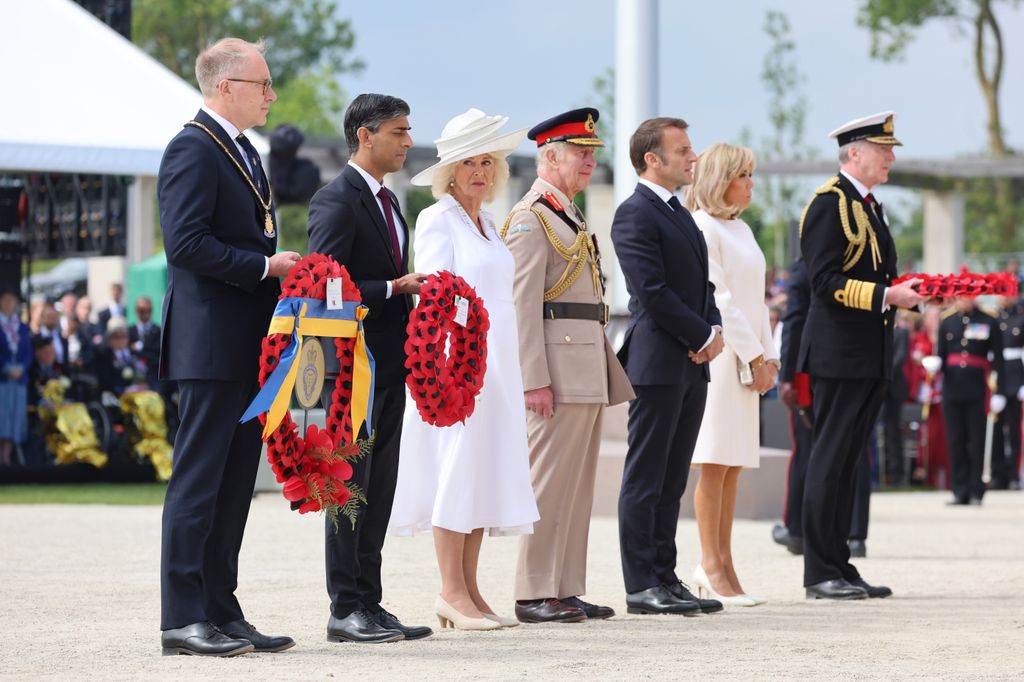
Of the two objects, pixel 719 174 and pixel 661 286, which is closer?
pixel 661 286

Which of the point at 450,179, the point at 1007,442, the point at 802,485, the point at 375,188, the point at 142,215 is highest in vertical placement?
the point at 142,215

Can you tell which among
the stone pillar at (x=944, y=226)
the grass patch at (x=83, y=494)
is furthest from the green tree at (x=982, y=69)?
the grass patch at (x=83, y=494)

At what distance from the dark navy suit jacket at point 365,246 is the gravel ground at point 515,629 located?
1081 mm

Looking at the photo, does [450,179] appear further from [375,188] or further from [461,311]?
[461,311]

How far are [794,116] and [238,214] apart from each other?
39.6 metres

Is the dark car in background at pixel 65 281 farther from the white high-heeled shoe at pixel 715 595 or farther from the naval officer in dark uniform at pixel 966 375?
the white high-heeled shoe at pixel 715 595

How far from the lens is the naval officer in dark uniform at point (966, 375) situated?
1689 centimetres

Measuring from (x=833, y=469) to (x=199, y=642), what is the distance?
12.0 ft

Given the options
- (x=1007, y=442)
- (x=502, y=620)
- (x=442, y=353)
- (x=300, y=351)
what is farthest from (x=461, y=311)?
(x=1007, y=442)

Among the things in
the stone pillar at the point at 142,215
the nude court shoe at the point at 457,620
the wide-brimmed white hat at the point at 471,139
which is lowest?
the nude court shoe at the point at 457,620

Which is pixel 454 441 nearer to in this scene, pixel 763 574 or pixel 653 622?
pixel 653 622

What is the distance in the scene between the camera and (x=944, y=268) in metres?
36.2

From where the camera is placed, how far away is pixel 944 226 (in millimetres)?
37000

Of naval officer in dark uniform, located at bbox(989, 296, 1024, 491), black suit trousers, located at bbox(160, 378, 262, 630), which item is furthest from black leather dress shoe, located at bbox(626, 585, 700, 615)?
naval officer in dark uniform, located at bbox(989, 296, 1024, 491)
